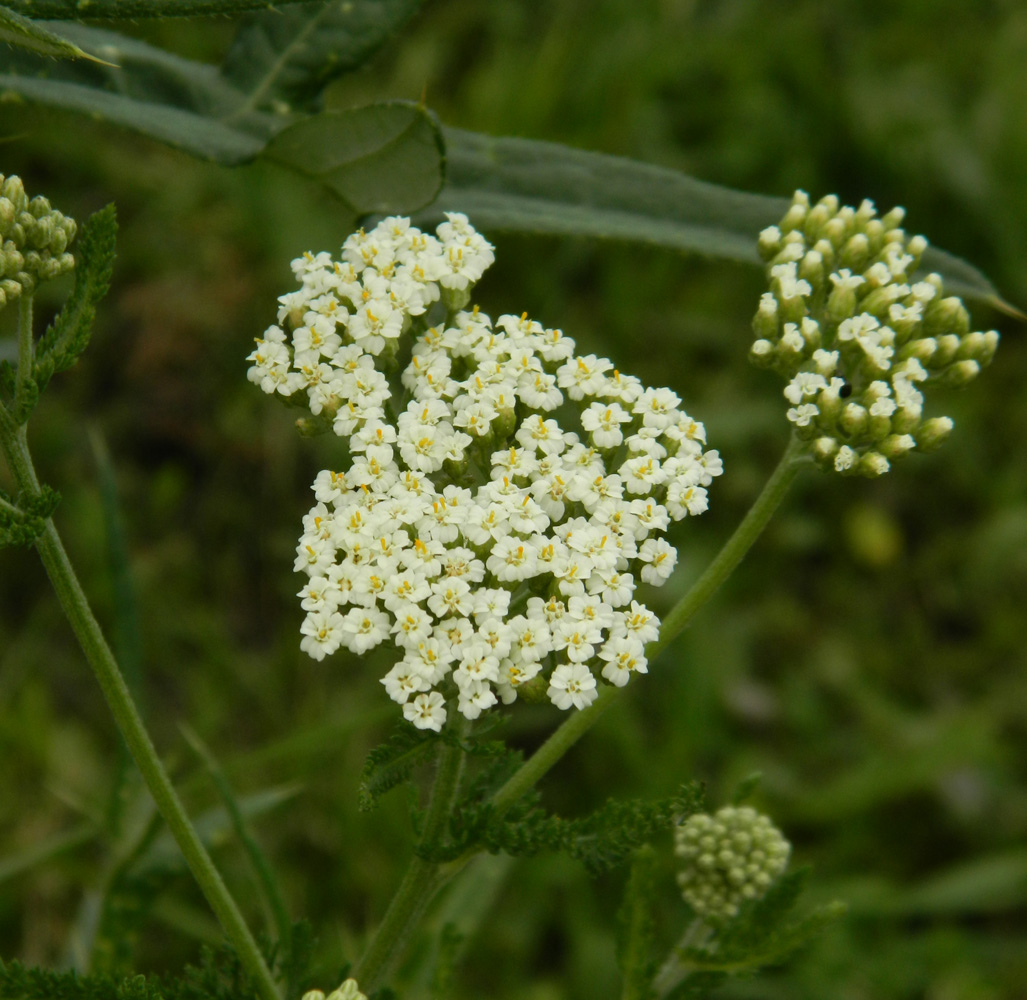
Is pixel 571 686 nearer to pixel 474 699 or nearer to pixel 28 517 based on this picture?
pixel 474 699

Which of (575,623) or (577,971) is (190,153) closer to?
(575,623)

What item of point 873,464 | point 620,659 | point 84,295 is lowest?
point 620,659

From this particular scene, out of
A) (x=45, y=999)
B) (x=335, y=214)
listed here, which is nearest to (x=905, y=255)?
(x=45, y=999)

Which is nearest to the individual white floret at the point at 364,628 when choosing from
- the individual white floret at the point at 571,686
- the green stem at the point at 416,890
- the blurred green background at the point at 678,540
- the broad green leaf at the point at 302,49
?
the green stem at the point at 416,890

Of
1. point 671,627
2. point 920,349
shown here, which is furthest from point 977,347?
point 671,627

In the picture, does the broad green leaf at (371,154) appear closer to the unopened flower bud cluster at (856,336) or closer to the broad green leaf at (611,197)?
the broad green leaf at (611,197)

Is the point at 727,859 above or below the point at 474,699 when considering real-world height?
below

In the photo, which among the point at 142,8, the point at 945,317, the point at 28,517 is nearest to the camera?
the point at 28,517
